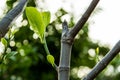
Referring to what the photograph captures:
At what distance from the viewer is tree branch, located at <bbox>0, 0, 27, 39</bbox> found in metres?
0.43

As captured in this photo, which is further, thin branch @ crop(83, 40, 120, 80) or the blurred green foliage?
the blurred green foliage

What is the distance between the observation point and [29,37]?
7.55 ft

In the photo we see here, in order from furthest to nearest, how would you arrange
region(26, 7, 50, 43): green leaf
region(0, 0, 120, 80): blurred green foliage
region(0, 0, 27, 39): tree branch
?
region(0, 0, 120, 80): blurred green foliage < region(26, 7, 50, 43): green leaf < region(0, 0, 27, 39): tree branch

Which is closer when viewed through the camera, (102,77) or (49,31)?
(102,77)

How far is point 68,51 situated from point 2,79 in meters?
1.66

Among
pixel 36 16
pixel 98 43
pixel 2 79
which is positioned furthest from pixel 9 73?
pixel 36 16

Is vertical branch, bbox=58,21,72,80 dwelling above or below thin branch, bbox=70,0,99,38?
below

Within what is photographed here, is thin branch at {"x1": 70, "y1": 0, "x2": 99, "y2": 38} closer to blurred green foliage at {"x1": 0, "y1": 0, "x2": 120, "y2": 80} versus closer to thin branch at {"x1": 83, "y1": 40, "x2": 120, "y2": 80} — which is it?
thin branch at {"x1": 83, "y1": 40, "x2": 120, "y2": 80}

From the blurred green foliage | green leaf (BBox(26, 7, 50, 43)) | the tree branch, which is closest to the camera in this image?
the tree branch

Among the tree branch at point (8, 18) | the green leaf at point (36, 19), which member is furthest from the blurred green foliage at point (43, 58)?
the tree branch at point (8, 18)

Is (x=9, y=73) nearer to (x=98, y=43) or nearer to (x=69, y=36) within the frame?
(x=98, y=43)

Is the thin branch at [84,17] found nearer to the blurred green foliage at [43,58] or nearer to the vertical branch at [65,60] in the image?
the vertical branch at [65,60]

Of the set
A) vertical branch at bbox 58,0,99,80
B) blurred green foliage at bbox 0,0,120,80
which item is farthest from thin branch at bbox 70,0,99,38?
blurred green foliage at bbox 0,0,120,80

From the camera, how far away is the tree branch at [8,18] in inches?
16.8
